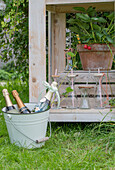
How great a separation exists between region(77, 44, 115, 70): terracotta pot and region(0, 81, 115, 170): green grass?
68cm

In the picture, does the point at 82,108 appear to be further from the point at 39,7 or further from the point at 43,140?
the point at 39,7

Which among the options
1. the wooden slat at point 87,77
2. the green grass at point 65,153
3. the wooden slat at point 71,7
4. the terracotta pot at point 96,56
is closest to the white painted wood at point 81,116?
the green grass at point 65,153

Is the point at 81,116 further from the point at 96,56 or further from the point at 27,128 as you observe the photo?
the point at 96,56

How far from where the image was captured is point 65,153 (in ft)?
5.19

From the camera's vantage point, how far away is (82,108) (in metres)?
2.03

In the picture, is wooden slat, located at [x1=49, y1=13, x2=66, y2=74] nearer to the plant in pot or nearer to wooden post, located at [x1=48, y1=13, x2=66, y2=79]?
wooden post, located at [x1=48, y1=13, x2=66, y2=79]

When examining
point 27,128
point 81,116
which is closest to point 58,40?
point 81,116

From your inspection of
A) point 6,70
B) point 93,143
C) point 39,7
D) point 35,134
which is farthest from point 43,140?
point 6,70

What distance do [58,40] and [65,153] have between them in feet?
4.98

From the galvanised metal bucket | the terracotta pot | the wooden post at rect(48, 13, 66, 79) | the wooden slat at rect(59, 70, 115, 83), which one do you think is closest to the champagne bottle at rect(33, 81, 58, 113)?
the galvanised metal bucket

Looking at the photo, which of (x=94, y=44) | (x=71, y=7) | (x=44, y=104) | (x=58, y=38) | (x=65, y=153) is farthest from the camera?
(x=58, y=38)

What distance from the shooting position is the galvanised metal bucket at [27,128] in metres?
1.62

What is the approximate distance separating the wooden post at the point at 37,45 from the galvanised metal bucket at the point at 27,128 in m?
0.31

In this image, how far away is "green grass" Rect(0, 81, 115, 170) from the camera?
1.39 metres
